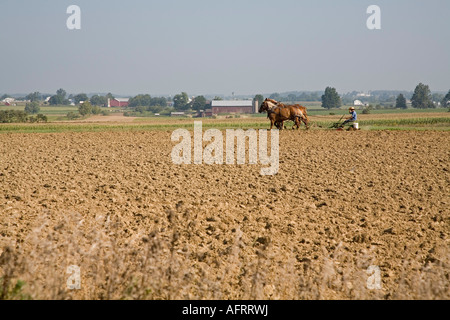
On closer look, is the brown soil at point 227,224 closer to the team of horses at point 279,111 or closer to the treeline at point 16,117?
the team of horses at point 279,111

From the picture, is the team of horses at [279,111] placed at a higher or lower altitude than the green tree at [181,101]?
lower

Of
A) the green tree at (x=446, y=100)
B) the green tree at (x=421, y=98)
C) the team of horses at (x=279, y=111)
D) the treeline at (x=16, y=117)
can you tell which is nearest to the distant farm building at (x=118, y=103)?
the green tree at (x=421, y=98)

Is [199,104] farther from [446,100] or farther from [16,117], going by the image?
[446,100]

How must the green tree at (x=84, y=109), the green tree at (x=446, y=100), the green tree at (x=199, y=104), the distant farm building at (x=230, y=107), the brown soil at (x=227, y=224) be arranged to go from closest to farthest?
the brown soil at (x=227, y=224) < the green tree at (x=84, y=109) < the distant farm building at (x=230, y=107) < the green tree at (x=199, y=104) < the green tree at (x=446, y=100)

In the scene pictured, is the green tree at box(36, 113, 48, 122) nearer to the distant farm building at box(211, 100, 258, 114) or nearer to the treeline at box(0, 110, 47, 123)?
the treeline at box(0, 110, 47, 123)

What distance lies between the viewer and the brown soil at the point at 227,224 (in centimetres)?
612

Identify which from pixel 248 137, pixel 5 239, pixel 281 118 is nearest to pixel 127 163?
pixel 5 239

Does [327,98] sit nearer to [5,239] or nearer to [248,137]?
[248,137]

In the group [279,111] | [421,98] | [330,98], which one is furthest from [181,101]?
[279,111]

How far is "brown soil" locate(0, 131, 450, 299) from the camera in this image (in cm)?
612

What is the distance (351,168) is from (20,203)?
11176 millimetres

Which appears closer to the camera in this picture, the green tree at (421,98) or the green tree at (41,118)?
the green tree at (41,118)

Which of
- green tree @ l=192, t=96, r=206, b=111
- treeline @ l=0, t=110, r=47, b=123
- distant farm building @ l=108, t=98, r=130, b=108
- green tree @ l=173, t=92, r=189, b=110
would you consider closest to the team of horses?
treeline @ l=0, t=110, r=47, b=123

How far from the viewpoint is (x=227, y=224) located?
430 inches
